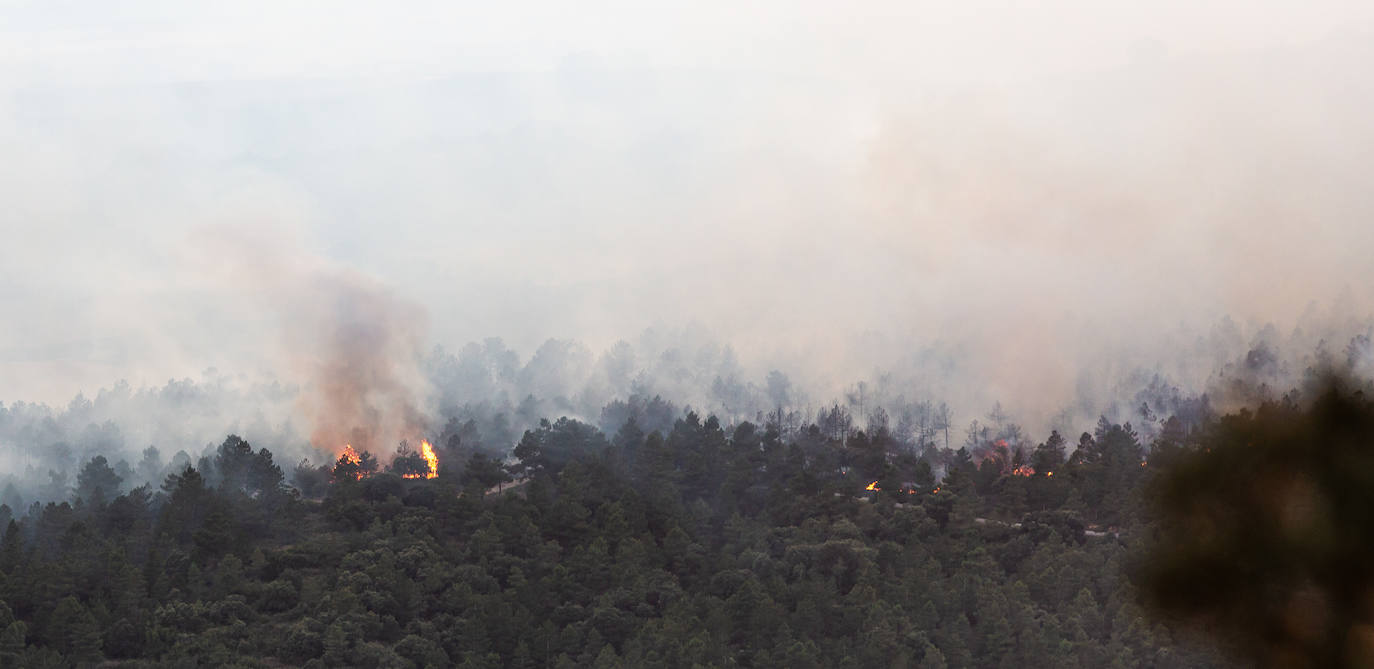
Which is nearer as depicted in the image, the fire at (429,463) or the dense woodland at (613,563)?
the dense woodland at (613,563)

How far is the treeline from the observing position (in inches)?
2805

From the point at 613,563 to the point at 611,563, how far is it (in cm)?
18

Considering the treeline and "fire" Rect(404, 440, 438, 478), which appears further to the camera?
"fire" Rect(404, 440, 438, 478)

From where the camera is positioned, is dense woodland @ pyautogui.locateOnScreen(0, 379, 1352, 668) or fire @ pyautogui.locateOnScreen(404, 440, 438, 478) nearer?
dense woodland @ pyautogui.locateOnScreen(0, 379, 1352, 668)

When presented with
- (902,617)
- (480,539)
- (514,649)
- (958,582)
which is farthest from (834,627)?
(480,539)

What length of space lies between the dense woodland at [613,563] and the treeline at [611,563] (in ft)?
0.60

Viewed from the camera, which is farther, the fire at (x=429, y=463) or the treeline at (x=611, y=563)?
the fire at (x=429, y=463)

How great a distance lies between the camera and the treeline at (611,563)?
71.2m

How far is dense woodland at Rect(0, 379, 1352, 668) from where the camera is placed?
234 feet

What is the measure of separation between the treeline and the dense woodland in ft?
0.60

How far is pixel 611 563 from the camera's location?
83.6 m

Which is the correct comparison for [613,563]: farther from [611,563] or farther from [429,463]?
[429,463]

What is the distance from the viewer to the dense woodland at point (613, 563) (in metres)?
71.2

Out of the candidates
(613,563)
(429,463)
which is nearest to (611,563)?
(613,563)
